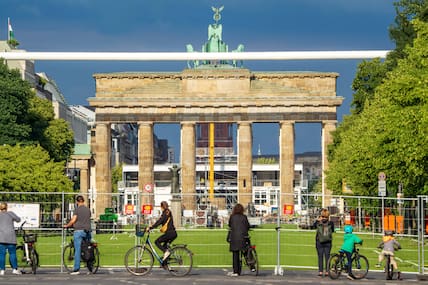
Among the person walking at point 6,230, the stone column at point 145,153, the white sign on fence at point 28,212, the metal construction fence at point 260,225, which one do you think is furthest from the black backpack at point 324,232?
the stone column at point 145,153

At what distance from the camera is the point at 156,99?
5359 inches

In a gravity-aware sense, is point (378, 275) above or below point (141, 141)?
below

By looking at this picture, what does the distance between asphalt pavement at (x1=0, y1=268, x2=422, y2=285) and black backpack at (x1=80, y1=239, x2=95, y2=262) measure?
511 mm

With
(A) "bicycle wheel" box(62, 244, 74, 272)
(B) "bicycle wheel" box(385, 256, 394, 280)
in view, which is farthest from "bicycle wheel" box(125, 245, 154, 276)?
(B) "bicycle wheel" box(385, 256, 394, 280)

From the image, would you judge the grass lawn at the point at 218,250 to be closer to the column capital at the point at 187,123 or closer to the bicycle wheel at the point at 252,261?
the bicycle wheel at the point at 252,261

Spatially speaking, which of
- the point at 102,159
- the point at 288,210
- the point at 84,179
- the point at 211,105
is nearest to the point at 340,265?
the point at 288,210

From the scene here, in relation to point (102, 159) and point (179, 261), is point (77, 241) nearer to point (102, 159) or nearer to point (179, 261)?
point (179, 261)

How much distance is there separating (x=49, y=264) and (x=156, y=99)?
9411cm

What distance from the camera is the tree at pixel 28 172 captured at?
287 feet

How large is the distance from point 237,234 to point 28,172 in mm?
53361

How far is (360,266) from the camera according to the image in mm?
37750

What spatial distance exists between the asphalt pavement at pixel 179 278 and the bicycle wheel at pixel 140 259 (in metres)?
0.25

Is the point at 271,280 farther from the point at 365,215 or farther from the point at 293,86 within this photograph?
the point at 293,86

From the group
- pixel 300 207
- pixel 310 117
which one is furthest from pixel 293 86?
pixel 300 207
